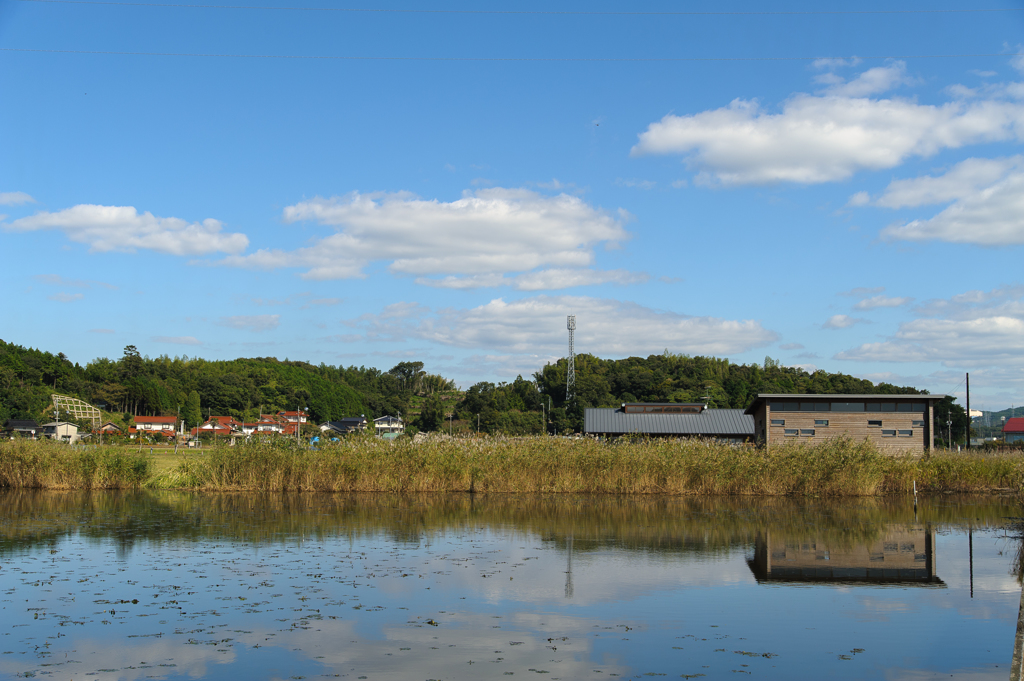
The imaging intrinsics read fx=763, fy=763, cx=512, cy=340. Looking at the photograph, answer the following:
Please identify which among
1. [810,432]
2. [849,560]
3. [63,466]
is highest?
[810,432]

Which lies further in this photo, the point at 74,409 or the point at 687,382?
the point at 687,382

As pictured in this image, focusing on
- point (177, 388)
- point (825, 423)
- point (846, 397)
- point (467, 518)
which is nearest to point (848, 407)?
point (846, 397)

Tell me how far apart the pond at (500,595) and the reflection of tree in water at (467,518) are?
0.14m

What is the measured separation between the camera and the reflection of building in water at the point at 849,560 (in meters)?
12.6

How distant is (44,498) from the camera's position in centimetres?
2256

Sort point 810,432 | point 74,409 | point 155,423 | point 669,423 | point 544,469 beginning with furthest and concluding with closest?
point 155,423 → point 74,409 → point 669,423 → point 810,432 → point 544,469

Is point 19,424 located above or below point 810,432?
below

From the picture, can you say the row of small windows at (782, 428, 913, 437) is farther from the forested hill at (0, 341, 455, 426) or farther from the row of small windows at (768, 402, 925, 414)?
the forested hill at (0, 341, 455, 426)

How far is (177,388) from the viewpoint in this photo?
140 metres

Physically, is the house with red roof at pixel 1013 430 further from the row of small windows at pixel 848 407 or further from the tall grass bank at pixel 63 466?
the tall grass bank at pixel 63 466

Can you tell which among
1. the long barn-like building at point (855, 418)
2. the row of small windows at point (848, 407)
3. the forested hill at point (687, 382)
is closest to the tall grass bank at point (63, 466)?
the long barn-like building at point (855, 418)

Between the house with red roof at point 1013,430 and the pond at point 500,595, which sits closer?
the pond at point 500,595

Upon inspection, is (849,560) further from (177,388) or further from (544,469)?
(177,388)

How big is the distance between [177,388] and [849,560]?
14290 cm
